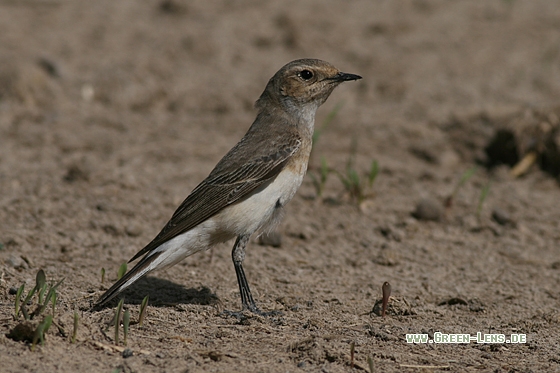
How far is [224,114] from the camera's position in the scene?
1098cm

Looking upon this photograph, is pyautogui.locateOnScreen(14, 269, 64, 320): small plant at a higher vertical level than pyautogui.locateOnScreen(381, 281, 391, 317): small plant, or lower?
lower

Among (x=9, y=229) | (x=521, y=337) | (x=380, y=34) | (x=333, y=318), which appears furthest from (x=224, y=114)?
(x=521, y=337)

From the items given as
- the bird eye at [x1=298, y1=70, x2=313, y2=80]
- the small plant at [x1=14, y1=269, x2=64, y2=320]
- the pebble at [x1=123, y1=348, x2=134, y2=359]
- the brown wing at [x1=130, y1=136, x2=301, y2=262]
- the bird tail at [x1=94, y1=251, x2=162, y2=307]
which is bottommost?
the pebble at [x1=123, y1=348, x2=134, y2=359]

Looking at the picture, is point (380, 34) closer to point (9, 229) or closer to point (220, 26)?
point (220, 26)

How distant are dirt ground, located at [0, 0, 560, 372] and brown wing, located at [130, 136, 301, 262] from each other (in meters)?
0.63

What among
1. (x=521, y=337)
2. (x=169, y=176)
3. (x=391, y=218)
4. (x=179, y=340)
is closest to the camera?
Answer: (x=179, y=340)

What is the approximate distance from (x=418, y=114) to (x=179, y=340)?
6447 mm

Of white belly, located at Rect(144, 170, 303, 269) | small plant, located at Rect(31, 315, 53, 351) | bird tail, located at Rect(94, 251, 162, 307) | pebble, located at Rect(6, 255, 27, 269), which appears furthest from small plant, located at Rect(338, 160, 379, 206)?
small plant, located at Rect(31, 315, 53, 351)

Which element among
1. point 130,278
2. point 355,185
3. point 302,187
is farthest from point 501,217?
point 130,278

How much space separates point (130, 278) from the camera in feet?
19.3

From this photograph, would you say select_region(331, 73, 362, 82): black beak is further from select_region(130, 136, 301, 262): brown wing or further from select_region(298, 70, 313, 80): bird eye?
select_region(130, 136, 301, 262): brown wing

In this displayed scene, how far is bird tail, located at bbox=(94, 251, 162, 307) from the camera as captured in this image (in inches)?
225

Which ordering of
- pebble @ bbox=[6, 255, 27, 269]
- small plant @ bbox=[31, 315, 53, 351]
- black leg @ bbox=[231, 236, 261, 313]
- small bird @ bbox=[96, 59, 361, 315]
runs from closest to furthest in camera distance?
small plant @ bbox=[31, 315, 53, 351] → black leg @ bbox=[231, 236, 261, 313] → small bird @ bbox=[96, 59, 361, 315] → pebble @ bbox=[6, 255, 27, 269]

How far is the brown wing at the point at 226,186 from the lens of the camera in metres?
6.38
